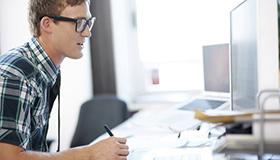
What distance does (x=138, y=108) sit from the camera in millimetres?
2746

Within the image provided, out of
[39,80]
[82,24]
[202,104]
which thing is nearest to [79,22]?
[82,24]

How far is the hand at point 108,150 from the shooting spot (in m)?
1.02

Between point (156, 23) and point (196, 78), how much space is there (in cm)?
65

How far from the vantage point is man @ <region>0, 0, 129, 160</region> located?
96 cm

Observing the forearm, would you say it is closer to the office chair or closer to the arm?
the arm

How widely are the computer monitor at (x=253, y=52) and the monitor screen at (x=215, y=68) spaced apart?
252 mm

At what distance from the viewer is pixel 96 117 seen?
6.77ft

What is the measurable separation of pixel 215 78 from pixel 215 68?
0.05 meters

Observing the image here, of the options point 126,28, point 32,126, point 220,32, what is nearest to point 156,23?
point 126,28

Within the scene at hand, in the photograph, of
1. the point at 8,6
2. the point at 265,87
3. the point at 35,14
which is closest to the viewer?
the point at 265,87

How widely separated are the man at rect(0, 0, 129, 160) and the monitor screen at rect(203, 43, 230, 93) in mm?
594

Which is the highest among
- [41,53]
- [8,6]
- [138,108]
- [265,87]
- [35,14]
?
[8,6]

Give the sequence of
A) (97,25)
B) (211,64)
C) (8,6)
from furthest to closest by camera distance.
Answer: (97,25) < (8,6) < (211,64)

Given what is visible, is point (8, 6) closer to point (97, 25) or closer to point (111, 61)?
point (97, 25)
